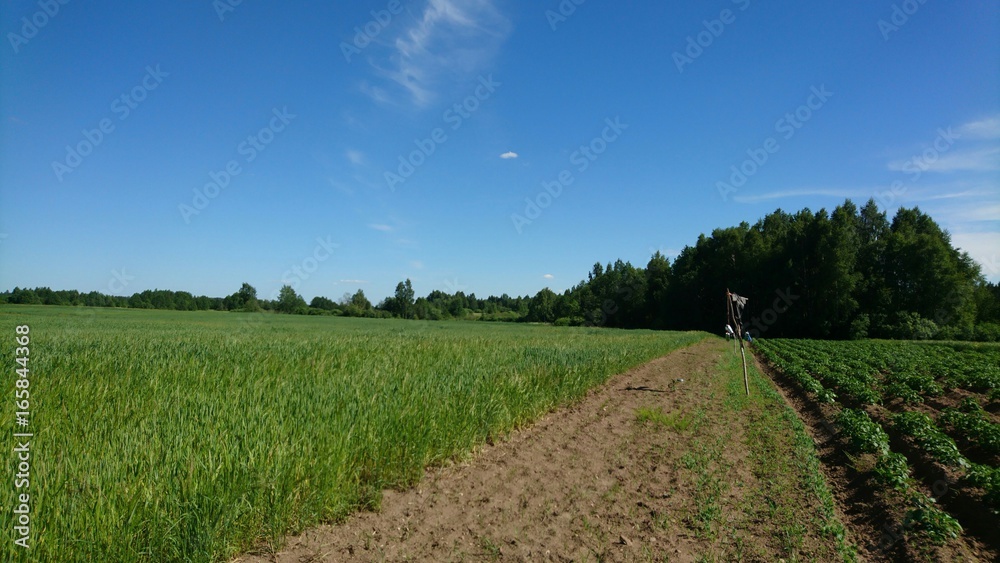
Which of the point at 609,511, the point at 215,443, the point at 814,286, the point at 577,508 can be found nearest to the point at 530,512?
the point at 577,508

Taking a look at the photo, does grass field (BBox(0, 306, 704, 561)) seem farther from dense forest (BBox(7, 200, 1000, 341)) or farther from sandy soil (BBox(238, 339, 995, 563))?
dense forest (BBox(7, 200, 1000, 341))

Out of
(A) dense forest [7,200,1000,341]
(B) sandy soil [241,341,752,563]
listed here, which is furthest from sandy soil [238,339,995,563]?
(A) dense forest [7,200,1000,341]

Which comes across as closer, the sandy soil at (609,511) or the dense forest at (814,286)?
the sandy soil at (609,511)

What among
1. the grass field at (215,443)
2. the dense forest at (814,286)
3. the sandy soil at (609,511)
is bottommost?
the sandy soil at (609,511)

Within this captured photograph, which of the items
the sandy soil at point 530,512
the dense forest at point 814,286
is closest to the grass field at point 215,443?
the sandy soil at point 530,512

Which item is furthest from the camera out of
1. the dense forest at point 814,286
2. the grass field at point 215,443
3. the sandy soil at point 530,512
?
the dense forest at point 814,286

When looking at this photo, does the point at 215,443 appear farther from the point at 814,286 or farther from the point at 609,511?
the point at 814,286

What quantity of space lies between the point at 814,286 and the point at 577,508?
6228cm

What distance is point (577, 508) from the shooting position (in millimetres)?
4824

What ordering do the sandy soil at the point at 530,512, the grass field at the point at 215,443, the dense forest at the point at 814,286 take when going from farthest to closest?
the dense forest at the point at 814,286
the sandy soil at the point at 530,512
the grass field at the point at 215,443

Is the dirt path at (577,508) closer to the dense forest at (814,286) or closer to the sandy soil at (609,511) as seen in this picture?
the sandy soil at (609,511)

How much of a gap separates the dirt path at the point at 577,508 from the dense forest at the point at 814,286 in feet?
188

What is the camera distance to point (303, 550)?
356 centimetres

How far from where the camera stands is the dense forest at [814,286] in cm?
4888
